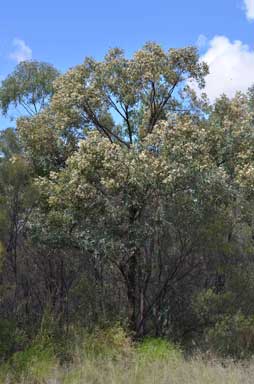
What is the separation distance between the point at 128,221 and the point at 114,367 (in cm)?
374

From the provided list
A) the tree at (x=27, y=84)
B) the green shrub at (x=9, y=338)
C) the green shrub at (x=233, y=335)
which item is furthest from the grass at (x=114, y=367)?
the tree at (x=27, y=84)

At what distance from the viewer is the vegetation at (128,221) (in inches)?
398

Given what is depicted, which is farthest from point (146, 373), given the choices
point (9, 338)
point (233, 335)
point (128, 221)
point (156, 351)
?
point (233, 335)

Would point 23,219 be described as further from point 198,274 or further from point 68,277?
point 198,274

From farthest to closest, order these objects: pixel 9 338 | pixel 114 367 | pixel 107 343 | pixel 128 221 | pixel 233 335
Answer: pixel 233 335 → pixel 128 221 → pixel 107 343 → pixel 9 338 → pixel 114 367

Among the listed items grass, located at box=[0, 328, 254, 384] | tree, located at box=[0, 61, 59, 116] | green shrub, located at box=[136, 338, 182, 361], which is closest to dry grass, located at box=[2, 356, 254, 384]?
grass, located at box=[0, 328, 254, 384]

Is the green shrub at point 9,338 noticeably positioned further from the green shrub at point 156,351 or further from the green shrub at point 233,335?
the green shrub at point 233,335

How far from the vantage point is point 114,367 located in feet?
24.4

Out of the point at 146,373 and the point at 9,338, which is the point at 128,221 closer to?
the point at 9,338

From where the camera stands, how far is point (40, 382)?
7.06m

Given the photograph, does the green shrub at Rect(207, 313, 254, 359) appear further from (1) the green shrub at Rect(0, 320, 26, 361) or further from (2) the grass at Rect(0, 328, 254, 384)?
(1) the green shrub at Rect(0, 320, 26, 361)

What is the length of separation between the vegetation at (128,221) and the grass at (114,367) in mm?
62

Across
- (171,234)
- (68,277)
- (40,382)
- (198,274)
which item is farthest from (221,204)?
(40,382)

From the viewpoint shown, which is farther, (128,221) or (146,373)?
(128,221)
